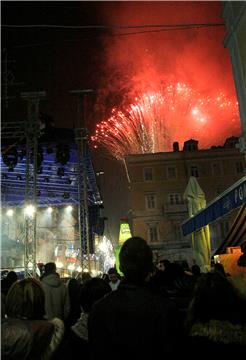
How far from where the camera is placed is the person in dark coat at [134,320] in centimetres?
190

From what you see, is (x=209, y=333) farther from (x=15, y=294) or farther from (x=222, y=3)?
(x=222, y=3)

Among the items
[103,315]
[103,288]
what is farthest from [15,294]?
[103,288]

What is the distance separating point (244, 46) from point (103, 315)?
8.21 meters

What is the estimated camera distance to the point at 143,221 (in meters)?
38.2

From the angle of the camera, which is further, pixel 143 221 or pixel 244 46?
pixel 143 221

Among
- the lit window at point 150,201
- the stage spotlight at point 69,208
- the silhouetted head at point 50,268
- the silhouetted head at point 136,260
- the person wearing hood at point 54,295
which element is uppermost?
the lit window at point 150,201

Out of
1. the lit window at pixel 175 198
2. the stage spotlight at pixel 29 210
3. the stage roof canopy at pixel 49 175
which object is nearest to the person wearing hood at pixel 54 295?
the stage spotlight at pixel 29 210

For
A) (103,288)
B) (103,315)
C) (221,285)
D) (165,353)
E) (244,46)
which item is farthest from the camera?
(244,46)

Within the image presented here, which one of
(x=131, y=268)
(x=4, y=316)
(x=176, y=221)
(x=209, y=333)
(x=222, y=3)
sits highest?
(x=222, y=3)

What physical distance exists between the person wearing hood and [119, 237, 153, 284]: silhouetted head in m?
3.71

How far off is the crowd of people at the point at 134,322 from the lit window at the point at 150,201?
35297 millimetres

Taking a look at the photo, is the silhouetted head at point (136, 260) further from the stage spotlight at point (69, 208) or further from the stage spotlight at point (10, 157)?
the stage spotlight at point (69, 208)

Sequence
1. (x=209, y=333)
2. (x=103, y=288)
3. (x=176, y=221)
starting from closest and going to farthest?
(x=209, y=333) < (x=103, y=288) < (x=176, y=221)

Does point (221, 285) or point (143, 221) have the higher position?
point (143, 221)
